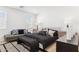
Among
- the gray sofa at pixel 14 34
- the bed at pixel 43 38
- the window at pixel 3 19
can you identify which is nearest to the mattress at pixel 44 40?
the bed at pixel 43 38

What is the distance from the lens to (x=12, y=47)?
1.01 m

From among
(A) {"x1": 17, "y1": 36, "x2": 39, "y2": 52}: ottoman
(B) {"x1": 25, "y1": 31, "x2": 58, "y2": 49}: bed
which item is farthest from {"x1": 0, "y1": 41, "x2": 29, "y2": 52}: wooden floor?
(B) {"x1": 25, "y1": 31, "x2": 58, "y2": 49}: bed

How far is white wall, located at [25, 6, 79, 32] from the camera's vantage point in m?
0.97

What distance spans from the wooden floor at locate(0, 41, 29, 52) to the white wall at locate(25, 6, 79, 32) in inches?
A: 17.9

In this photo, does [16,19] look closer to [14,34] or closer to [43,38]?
[14,34]

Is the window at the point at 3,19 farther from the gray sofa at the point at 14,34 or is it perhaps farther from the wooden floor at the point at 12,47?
the wooden floor at the point at 12,47

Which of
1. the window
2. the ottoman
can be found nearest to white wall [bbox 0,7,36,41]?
the window

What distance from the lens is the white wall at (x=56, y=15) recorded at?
0.97m

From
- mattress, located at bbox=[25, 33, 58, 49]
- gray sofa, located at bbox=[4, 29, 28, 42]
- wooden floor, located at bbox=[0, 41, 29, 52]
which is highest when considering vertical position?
gray sofa, located at bbox=[4, 29, 28, 42]

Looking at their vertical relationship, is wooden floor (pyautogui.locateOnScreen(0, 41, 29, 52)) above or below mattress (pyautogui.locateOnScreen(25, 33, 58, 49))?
below

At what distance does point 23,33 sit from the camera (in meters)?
1.06

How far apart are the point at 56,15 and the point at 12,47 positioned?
769 millimetres

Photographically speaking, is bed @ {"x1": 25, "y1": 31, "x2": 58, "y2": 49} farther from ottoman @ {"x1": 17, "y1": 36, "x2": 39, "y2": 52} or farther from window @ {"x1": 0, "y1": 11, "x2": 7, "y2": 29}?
window @ {"x1": 0, "y1": 11, "x2": 7, "y2": 29}
